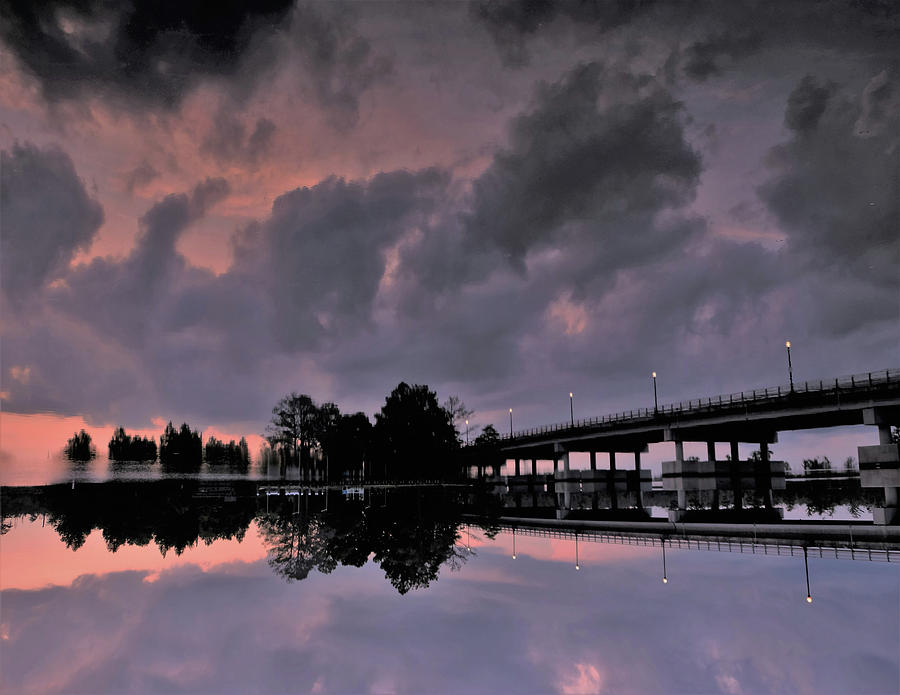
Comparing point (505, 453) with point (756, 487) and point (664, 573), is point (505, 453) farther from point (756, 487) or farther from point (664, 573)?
point (664, 573)

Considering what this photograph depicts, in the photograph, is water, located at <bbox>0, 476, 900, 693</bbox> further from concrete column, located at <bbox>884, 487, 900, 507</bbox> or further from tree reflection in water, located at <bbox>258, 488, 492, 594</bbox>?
concrete column, located at <bbox>884, 487, 900, 507</bbox>

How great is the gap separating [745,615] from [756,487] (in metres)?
89.1

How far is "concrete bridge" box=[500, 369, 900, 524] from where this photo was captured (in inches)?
2579

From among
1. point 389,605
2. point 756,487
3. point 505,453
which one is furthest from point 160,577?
point 505,453

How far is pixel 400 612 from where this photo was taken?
66.3 ft

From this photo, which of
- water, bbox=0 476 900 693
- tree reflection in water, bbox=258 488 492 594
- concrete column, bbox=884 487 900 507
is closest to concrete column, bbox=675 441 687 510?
concrete column, bbox=884 487 900 507

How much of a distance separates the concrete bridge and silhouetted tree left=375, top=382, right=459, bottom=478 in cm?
1807

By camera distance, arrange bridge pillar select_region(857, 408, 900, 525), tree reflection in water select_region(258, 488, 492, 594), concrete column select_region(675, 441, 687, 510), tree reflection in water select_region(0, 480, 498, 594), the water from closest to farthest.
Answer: the water < tree reflection in water select_region(258, 488, 492, 594) < tree reflection in water select_region(0, 480, 498, 594) < bridge pillar select_region(857, 408, 900, 525) < concrete column select_region(675, 441, 687, 510)

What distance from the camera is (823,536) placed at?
40219 millimetres

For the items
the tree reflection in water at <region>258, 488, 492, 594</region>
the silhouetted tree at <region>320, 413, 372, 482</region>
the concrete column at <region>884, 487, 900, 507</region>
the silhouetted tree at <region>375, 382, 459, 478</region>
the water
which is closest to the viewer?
the water

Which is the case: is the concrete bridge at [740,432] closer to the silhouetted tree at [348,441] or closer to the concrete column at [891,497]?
the concrete column at [891,497]

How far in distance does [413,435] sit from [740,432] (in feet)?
224

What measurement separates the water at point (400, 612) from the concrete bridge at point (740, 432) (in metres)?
32.6

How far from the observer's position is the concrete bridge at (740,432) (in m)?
65.5
